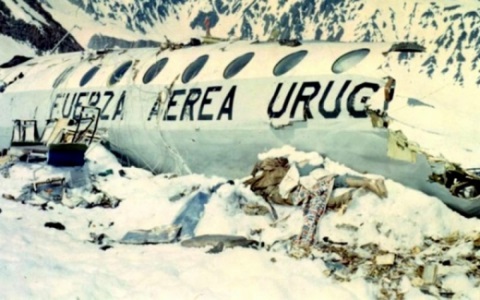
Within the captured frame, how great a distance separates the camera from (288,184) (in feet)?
39.3

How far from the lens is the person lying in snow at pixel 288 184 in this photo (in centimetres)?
1134

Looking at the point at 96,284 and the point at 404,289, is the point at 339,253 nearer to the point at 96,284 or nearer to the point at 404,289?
the point at 404,289

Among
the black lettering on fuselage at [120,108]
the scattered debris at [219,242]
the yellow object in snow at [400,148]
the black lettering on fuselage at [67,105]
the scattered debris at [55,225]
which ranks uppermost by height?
the yellow object in snow at [400,148]

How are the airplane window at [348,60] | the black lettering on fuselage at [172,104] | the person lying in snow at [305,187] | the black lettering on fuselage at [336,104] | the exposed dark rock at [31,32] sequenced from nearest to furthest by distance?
1. the person lying in snow at [305,187]
2. the black lettering on fuselage at [336,104]
3. the airplane window at [348,60]
4. the black lettering on fuselage at [172,104]
5. the exposed dark rock at [31,32]

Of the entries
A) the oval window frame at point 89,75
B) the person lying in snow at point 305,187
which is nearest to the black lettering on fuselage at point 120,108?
the oval window frame at point 89,75

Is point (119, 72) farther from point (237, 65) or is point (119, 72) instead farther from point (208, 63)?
point (237, 65)

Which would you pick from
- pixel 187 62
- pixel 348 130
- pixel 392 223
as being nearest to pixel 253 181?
pixel 348 130

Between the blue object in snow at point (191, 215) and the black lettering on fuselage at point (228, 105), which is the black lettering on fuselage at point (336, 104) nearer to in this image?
the black lettering on fuselage at point (228, 105)

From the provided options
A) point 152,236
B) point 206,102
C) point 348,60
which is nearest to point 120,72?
point 206,102

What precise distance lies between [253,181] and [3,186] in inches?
242

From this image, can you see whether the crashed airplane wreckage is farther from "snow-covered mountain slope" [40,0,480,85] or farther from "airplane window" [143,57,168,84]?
"snow-covered mountain slope" [40,0,480,85]

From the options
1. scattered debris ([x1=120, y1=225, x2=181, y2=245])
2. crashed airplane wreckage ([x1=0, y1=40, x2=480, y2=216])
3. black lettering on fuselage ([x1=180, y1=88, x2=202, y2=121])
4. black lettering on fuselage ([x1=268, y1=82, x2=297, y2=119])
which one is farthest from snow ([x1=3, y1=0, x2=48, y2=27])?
scattered debris ([x1=120, y1=225, x2=181, y2=245])

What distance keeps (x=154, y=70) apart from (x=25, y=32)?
3920 cm

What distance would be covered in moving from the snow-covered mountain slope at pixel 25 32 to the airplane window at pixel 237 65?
1388 inches
